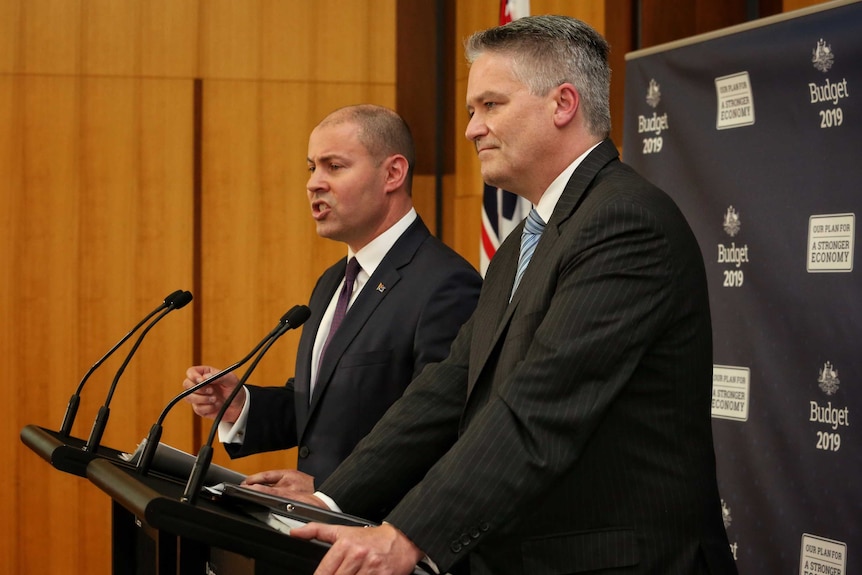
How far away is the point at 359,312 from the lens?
2895 mm

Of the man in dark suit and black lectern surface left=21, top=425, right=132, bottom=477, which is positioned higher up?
the man in dark suit

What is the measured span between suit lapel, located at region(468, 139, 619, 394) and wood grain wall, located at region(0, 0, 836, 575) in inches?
134

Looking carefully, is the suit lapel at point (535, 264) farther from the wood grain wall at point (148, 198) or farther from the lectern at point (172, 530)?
the wood grain wall at point (148, 198)

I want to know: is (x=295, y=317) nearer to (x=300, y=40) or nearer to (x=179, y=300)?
(x=179, y=300)

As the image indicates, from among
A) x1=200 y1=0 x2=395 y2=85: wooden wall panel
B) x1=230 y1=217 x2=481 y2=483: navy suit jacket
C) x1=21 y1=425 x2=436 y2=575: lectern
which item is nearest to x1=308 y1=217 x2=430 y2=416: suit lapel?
x1=230 y1=217 x2=481 y2=483: navy suit jacket

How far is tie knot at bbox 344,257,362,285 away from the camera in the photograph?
304 centimetres

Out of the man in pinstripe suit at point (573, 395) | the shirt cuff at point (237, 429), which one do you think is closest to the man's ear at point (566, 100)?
the man in pinstripe suit at point (573, 395)

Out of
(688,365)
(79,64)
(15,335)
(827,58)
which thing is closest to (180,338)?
(15,335)

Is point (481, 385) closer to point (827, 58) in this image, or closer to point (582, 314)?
point (582, 314)

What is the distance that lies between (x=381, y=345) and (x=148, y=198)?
297 centimetres

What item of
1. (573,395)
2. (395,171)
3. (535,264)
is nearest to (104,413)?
(395,171)

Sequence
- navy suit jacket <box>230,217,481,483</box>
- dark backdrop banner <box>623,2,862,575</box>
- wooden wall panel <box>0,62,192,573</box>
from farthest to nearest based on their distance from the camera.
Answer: wooden wall panel <box>0,62,192,573</box> < dark backdrop banner <box>623,2,862,575</box> < navy suit jacket <box>230,217,481,483</box>

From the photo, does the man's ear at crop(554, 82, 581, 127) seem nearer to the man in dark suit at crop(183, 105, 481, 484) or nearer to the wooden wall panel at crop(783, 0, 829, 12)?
the man in dark suit at crop(183, 105, 481, 484)

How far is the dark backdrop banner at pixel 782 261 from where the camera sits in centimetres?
293
